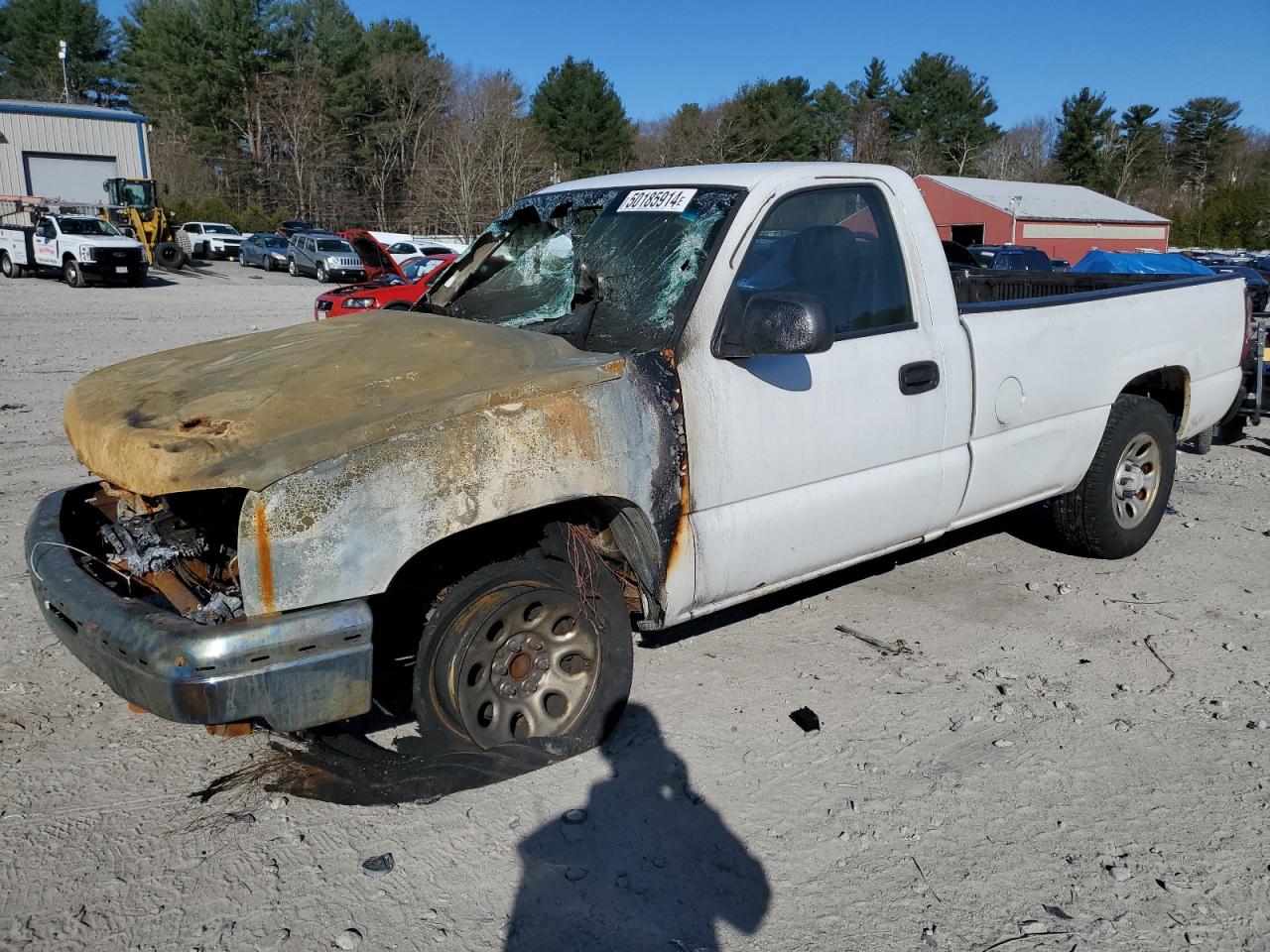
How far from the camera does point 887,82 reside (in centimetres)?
6769

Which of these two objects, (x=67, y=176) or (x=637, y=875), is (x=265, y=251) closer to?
(x=67, y=176)

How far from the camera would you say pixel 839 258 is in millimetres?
4086

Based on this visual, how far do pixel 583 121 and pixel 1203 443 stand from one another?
175ft

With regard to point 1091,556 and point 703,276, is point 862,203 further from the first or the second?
point 1091,556

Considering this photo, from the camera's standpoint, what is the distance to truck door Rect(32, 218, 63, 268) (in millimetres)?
27422

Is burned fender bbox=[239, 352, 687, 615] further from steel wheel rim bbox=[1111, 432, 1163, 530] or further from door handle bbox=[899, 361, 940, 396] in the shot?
steel wheel rim bbox=[1111, 432, 1163, 530]

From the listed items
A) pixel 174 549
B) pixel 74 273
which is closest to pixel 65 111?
pixel 74 273

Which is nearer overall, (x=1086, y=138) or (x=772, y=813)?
(x=772, y=813)

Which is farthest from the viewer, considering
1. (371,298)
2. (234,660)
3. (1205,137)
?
(1205,137)

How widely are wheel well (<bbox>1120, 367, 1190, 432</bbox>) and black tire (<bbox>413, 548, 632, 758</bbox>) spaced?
11.3 feet

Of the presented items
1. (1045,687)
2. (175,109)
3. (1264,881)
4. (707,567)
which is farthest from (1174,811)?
(175,109)

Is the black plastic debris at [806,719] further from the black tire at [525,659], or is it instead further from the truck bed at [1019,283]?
the truck bed at [1019,283]

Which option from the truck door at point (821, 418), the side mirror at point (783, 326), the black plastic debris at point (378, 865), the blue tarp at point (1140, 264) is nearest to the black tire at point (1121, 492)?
the truck door at point (821, 418)

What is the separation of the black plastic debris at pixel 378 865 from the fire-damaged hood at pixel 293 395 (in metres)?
1.17
